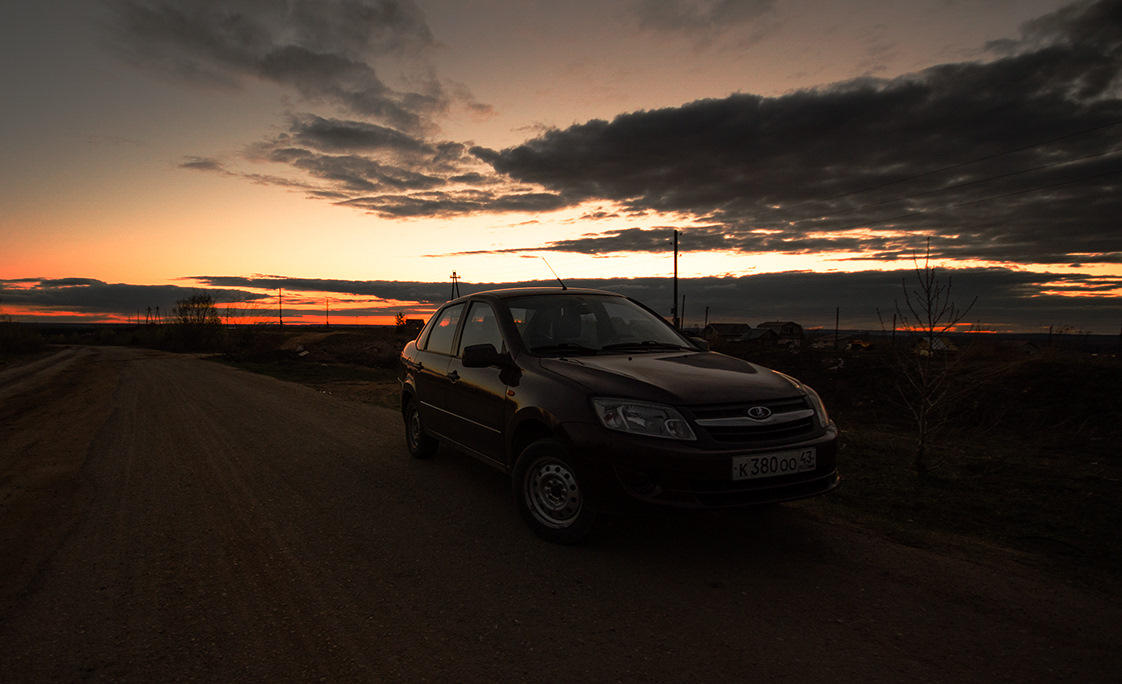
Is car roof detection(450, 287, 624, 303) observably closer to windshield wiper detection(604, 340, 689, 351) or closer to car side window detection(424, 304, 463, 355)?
car side window detection(424, 304, 463, 355)

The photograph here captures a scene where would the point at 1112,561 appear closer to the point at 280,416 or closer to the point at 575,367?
the point at 575,367

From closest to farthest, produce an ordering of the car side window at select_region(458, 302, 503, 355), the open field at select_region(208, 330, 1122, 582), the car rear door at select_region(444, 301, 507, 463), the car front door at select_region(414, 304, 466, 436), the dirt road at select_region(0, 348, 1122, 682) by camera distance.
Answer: the dirt road at select_region(0, 348, 1122, 682)
the open field at select_region(208, 330, 1122, 582)
the car rear door at select_region(444, 301, 507, 463)
the car side window at select_region(458, 302, 503, 355)
the car front door at select_region(414, 304, 466, 436)

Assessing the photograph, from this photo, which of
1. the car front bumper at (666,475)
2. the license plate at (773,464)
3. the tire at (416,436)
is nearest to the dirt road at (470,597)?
the car front bumper at (666,475)

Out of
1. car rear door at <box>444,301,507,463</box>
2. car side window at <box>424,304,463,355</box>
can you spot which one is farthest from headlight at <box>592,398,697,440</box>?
car side window at <box>424,304,463,355</box>

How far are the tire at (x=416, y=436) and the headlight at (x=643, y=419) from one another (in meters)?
3.09

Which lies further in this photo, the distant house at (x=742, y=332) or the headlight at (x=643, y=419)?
the distant house at (x=742, y=332)

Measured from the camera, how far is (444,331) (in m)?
6.05

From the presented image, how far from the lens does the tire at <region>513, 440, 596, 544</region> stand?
12.4 feet

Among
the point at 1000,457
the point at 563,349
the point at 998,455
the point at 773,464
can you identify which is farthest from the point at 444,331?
the point at 998,455

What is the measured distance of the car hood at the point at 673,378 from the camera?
358cm

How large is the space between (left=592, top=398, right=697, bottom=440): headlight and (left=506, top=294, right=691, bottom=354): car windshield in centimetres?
101

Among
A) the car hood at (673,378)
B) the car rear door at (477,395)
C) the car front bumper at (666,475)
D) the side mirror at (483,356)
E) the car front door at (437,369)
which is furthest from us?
the car front door at (437,369)

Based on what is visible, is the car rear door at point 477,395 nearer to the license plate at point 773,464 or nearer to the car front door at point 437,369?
the car front door at point 437,369

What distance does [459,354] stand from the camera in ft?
Result: 18.1
